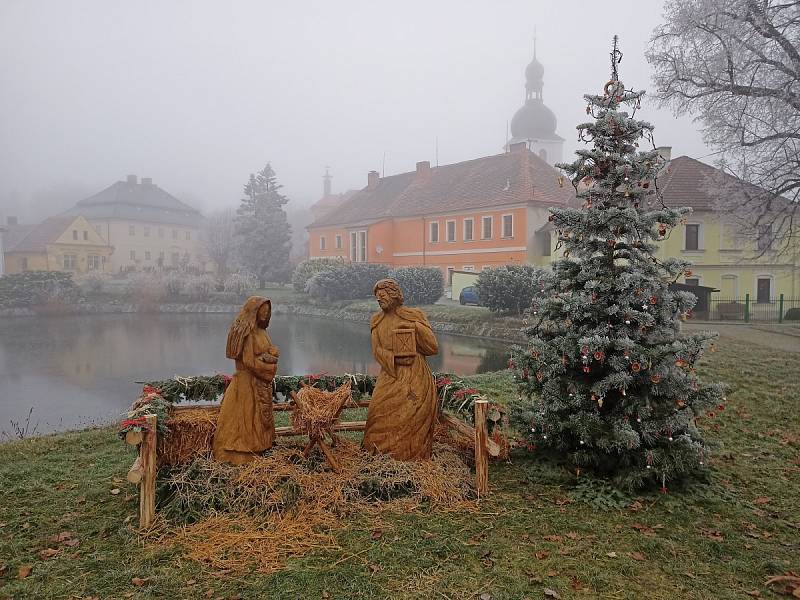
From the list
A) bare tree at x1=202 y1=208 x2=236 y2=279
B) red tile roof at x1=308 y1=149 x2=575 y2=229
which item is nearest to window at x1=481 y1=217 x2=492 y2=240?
red tile roof at x1=308 y1=149 x2=575 y2=229

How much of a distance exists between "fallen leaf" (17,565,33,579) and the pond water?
683 centimetres

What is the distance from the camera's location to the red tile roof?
1362 inches

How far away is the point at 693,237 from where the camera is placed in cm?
2767

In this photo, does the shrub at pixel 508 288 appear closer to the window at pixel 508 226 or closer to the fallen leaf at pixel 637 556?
the window at pixel 508 226

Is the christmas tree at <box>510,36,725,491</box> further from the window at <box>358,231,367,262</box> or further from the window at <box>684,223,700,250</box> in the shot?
the window at <box>358,231,367,262</box>

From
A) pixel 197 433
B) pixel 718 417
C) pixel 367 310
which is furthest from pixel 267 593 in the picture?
pixel 367 310

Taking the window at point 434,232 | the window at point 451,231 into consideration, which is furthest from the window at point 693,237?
the window at point 434,232

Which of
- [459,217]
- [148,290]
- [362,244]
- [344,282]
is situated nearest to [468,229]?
[459,217]

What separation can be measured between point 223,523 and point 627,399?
401 centimetres

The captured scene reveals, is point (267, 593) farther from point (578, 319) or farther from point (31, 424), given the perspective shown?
point (31, 424)

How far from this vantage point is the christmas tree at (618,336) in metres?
5.59

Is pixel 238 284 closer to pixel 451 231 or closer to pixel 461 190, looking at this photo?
pixel 451 231

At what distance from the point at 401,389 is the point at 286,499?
1503 millimetres

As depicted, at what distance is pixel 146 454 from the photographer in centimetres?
478
